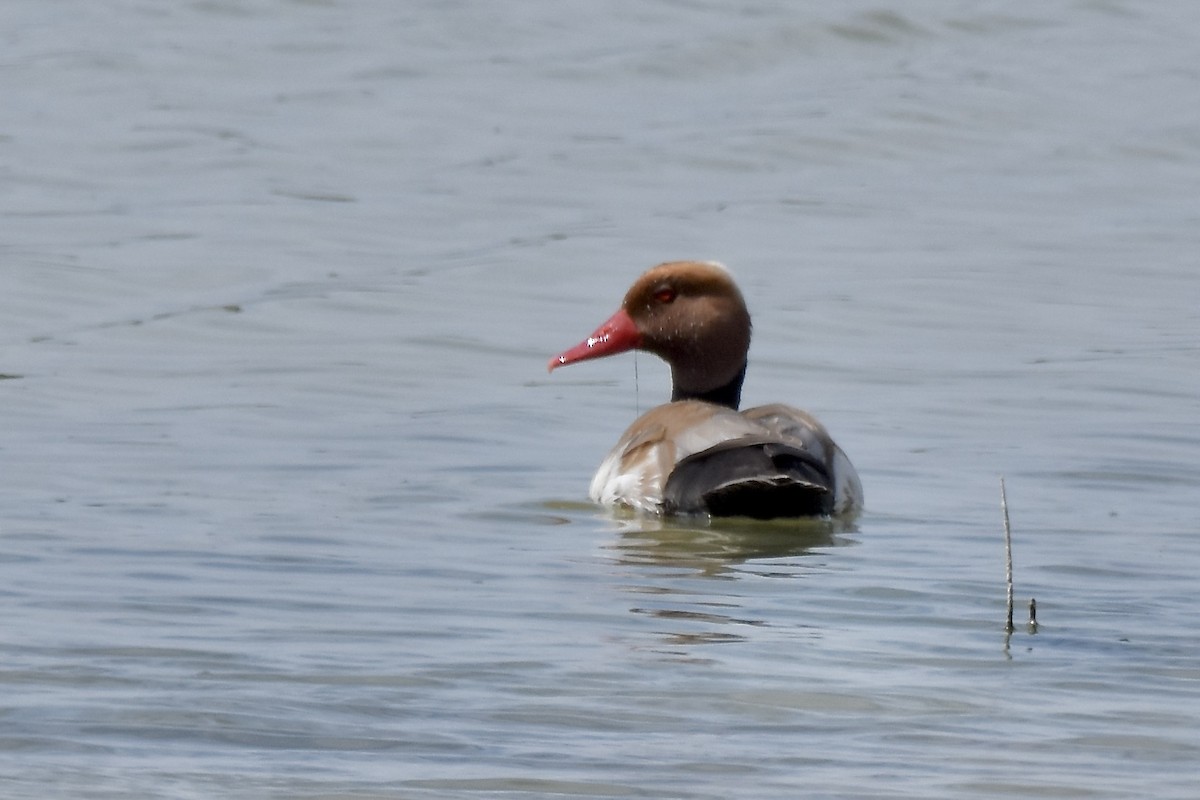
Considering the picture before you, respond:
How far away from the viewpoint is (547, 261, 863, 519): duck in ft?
29.7

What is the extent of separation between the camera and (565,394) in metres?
→ 13.1

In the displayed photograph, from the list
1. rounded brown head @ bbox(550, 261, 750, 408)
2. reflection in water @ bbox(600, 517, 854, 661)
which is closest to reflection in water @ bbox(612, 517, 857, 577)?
reflection in water @ bbox(600, 517, 854, 661)

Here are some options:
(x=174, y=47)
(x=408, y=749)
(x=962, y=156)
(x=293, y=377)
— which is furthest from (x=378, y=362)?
(x=174, y=47)

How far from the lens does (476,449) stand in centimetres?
1114

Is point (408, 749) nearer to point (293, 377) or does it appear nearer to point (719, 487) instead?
point (719, 487)

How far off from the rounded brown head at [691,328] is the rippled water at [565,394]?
0.63 m

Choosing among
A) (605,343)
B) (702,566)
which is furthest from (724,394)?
(702,566)

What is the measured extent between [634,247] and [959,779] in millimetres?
12648

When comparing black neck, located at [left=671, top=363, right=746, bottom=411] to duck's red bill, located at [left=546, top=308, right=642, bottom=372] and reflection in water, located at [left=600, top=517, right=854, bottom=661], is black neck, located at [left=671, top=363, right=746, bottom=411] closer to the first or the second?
duck's red bill, located at [left=546, top=308, right=642, bottom=372]

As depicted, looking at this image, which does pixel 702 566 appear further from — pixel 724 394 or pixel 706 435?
pixel 724 394

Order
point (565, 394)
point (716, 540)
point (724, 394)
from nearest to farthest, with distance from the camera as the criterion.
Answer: point (716, 540) < point (724, 394) < point (565, 394)

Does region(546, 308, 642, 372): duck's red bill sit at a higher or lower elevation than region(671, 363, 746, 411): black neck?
higher

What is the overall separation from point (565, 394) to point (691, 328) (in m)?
2.52

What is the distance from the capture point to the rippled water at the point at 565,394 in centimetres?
582
